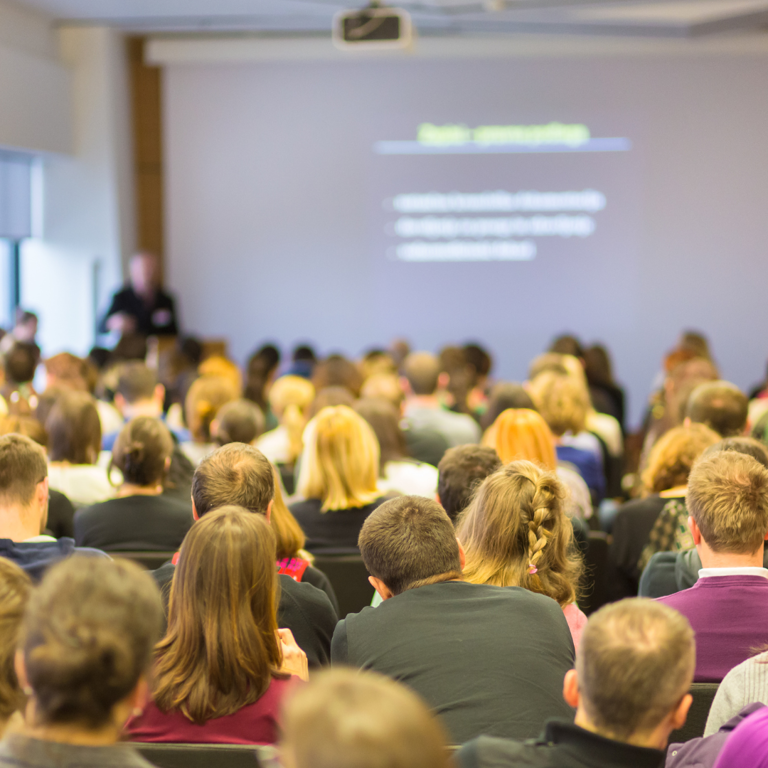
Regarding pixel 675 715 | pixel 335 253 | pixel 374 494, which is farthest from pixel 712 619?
pixel 335 253

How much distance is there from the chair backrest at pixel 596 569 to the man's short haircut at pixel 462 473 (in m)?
0.56

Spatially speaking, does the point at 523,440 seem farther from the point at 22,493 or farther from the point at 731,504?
the point at 22,493

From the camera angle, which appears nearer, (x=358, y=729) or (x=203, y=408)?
(x=358, y=729)

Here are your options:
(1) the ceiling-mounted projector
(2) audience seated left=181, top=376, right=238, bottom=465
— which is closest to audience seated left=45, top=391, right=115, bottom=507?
(2) audience seated left=181, top=376, right=238, bottom=465

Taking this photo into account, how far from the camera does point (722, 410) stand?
4016 mm

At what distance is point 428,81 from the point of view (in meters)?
9.45

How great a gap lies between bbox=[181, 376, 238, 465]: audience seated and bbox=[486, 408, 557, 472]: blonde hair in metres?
1.58

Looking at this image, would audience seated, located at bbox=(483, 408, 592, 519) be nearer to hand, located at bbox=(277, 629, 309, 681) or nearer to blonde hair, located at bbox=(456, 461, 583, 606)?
blonde hair, located at bbox=(456, 461, 583, 606)

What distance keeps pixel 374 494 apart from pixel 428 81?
7.00 meters

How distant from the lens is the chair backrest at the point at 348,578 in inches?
123

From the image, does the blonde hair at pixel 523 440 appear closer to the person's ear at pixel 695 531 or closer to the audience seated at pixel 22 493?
the person's ear at pixel 695 531

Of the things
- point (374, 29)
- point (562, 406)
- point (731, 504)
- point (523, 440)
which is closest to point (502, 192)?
point (374, 29)

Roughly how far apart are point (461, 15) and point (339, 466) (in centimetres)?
624

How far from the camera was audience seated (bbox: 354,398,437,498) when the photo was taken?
3924mm
